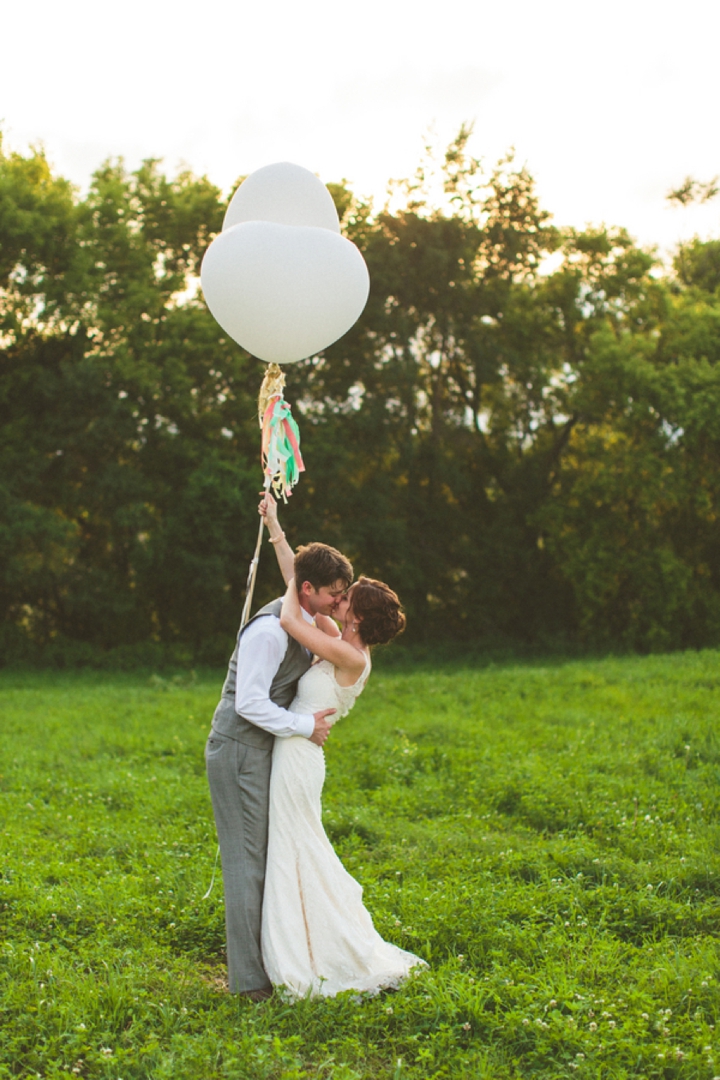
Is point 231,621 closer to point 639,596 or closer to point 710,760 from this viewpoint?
point 639,596

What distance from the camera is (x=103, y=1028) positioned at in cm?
436

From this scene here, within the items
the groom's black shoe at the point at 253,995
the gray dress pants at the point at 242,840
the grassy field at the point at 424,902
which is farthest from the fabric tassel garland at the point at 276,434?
the grassy field at the point at 424,902

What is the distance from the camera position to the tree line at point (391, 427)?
21.7 m

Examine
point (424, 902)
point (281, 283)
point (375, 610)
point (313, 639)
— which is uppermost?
point (281, 283)

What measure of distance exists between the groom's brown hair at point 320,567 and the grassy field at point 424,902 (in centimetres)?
209

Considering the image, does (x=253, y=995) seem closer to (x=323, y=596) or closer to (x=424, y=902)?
(x=424, y=902)

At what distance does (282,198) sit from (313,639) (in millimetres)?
2401

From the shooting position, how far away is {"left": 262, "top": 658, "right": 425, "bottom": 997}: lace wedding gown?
4.66m

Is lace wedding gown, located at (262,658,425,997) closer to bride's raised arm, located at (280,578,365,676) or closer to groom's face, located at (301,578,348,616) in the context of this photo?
bride's raised arm, located at (280,578,365,676)

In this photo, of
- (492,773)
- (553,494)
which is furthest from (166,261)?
(492,773)

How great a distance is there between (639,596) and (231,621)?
1109 centimetres

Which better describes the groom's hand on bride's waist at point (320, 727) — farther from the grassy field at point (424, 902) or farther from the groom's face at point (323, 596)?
the grassy field at point (424, 902)

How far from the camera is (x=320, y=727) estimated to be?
15.9 ft

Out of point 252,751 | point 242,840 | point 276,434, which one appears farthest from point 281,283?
point 242,840
